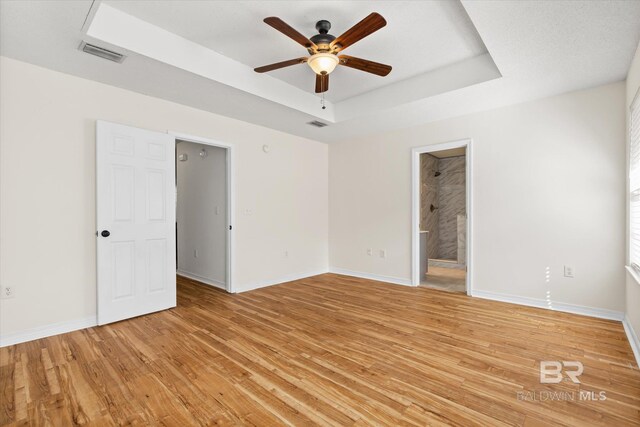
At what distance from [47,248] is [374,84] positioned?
3.98 m

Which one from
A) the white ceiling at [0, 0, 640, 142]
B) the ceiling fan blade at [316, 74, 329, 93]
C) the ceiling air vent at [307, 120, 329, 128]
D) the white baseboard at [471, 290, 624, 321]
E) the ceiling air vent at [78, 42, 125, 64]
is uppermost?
→ the white ceiling at [0, 0, 640, 142]

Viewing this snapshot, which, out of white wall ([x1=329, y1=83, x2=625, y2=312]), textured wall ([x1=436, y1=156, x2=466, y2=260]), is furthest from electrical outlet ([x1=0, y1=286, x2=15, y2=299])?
textured wall ([x1=436, y1=156, x2=466, y2=260])

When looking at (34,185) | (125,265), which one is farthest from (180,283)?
(34,185)

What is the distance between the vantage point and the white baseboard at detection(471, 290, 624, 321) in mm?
3232

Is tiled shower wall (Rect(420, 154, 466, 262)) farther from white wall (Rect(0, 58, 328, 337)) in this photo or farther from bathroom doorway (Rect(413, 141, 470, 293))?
white wall (Rect(0, 58, 328, 337))

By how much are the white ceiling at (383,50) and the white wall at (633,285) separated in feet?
0.41

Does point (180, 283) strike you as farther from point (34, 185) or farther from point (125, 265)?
point (34, 185)

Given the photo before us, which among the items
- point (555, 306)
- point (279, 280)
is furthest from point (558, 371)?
point (279, 280)

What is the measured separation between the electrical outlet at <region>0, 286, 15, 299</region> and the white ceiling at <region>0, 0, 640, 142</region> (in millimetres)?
2032

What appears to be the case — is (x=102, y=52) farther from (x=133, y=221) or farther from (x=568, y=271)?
(x=568, y=271)

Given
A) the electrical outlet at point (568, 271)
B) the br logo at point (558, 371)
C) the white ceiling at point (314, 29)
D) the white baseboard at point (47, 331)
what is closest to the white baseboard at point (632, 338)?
the br logo at point (558, 371)

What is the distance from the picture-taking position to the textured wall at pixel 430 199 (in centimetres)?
698

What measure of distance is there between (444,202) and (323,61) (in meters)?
6.08

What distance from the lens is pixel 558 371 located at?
7.23ft
